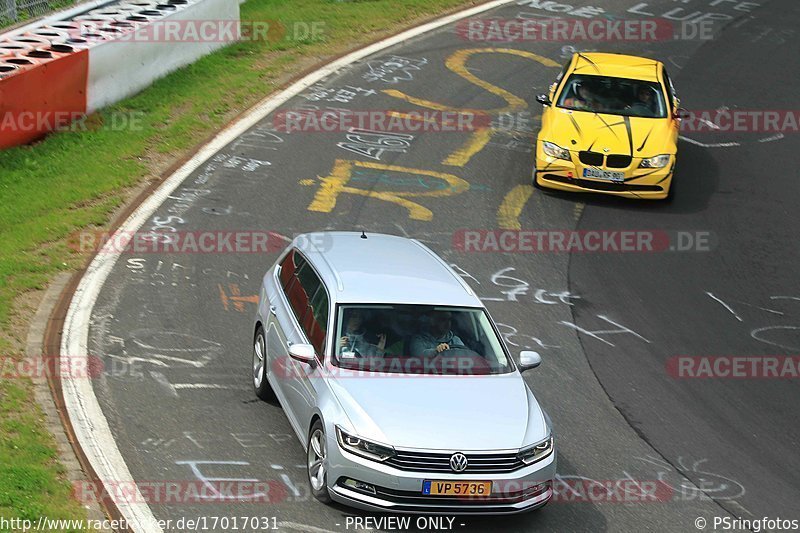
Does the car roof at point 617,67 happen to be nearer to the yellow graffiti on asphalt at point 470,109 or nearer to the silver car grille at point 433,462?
the yellow graffiti on asphalt at point 470,109

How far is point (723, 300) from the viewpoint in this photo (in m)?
14.3

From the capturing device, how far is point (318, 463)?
9.09 m

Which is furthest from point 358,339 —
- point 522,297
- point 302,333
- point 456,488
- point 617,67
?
point 617,67

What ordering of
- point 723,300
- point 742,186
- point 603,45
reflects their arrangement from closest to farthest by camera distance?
1. point 723,300
2. point 742,186
3. point 603,45

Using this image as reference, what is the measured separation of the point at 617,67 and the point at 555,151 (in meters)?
2.33

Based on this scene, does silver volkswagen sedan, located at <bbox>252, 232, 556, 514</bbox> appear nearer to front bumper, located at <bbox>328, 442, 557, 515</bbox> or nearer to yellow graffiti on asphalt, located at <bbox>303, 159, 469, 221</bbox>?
front bumper, located at <bbox>328, 442, 557, 515</bbox>

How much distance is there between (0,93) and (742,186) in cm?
1144

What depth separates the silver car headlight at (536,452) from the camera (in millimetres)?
8766

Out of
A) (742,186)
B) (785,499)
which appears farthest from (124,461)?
(742,186)

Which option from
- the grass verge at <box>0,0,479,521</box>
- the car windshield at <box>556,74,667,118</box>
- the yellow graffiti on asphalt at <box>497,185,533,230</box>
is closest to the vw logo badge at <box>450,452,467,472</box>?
the grass verge at <box>0,0,479,521</box>

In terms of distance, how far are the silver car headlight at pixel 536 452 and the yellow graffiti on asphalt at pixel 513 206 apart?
732 centimetres

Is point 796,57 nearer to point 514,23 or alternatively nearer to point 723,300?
point 514,23

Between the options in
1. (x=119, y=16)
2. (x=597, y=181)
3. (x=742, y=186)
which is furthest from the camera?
(x=119, y=16)

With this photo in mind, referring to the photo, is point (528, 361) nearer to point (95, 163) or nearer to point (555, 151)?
point (555, 151)
